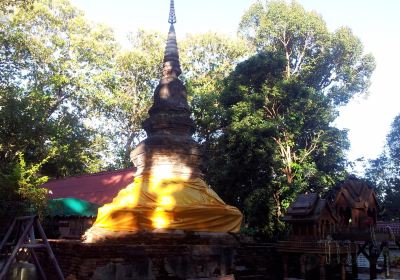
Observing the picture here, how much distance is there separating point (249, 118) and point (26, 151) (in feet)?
40.4

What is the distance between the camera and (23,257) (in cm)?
993

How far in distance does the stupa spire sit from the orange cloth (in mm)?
3696

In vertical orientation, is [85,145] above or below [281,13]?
below

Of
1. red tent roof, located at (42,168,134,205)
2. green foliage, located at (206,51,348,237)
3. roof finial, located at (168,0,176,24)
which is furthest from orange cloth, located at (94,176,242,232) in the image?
green foliage, located at (206,51,348,237)

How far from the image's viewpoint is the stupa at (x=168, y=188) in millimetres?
8852

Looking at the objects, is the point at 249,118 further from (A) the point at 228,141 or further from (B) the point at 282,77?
(B) the point at 282,77

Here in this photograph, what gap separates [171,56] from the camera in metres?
12.6

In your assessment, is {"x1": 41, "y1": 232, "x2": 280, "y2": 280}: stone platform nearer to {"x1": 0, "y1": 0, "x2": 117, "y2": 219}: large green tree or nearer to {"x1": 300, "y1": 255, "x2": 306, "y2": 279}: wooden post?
{"x1": 300, "y1": 255, "x2": 306, "y2": 279}: wooden post

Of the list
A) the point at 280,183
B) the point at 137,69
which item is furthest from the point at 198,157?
the point at 137,69

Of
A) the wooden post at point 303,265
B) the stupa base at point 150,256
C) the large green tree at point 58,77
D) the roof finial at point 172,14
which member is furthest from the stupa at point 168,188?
the large green tree at point 58,77

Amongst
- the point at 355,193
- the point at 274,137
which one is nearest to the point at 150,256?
the point at 355,193

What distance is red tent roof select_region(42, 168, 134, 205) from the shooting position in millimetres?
15633

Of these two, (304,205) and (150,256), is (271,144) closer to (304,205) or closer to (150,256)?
(304,205)

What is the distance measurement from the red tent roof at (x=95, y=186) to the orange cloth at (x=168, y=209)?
5.41m
